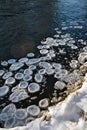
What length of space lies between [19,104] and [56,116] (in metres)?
1.50

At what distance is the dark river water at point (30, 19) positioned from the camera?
32.4ft

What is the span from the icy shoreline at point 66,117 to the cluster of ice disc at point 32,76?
0.73 m

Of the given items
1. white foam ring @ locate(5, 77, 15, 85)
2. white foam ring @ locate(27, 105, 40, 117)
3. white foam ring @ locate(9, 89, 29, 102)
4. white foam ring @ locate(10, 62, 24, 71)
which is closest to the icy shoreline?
white foam ring @ locate(27, 105, 40, 117)

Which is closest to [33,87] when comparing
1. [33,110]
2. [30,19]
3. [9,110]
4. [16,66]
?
[33,110]

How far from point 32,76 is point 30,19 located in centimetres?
554

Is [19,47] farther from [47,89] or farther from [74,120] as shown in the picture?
[74,120]

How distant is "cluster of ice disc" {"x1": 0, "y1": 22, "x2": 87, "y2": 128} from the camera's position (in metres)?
6.27

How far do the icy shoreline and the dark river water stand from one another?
3769mm

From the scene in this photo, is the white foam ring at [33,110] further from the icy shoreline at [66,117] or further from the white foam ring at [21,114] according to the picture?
the icy shoreline at [66,117]

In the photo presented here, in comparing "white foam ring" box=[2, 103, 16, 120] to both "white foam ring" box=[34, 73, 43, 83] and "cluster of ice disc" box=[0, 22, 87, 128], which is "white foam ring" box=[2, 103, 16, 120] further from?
"white foam ring" box=[34, 73, 43, 83]

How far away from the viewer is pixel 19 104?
261 inches

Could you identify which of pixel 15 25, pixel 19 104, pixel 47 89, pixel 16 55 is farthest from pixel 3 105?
pixel 15 25

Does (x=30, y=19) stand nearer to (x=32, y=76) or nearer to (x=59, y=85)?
(x=32, y=76)

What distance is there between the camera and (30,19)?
1266cm
